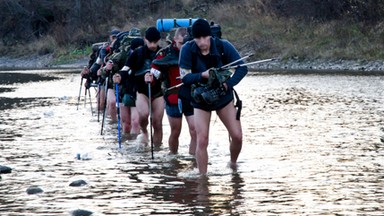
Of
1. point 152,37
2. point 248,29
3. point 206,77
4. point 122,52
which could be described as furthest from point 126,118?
point 248,29

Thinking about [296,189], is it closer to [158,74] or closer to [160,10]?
[158,74]

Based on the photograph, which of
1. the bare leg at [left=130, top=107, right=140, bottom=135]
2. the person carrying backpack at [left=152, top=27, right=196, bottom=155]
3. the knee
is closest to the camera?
the knee

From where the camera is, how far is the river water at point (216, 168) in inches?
416

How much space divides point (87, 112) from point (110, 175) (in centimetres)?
1246

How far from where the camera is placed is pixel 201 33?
38.5 ft

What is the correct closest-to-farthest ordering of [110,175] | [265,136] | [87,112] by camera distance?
[110,175] → [265,136] → [87,112]

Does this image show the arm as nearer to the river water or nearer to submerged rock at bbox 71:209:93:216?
the river water

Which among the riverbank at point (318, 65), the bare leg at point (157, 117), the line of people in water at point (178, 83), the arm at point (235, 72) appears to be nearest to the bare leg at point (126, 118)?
the line of people in water at point (178, 83)

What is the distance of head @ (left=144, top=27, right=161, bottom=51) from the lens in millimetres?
15406

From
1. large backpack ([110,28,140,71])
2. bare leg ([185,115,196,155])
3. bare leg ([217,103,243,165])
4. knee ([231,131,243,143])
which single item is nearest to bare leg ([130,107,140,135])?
large backpack ([110,28,140,71])

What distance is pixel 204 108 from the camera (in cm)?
1210

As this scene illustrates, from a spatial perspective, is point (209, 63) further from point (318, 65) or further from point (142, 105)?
point (318, 65)

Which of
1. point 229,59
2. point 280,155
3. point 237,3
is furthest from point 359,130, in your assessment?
point 237,3

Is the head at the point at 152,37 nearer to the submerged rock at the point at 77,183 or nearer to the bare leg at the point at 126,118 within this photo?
the bare leg at the point at 126,118
